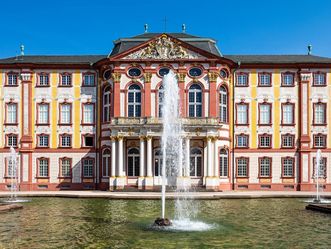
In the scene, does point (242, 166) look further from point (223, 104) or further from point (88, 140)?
point (88, 140)

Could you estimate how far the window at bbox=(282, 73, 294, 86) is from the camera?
5238 centimetres

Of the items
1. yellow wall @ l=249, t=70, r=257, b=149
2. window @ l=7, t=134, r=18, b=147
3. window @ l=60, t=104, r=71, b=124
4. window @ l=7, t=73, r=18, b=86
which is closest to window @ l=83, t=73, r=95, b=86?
window @ l=60, t=104, r=71, b=124

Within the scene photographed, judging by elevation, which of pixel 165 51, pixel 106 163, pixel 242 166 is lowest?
pixel 242 166

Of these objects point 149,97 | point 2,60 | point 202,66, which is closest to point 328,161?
point 202,66

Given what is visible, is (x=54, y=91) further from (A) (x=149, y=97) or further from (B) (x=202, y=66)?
(B) (x=202, y=66)

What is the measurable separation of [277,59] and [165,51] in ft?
40.7

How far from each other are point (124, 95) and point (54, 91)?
798 centimetres

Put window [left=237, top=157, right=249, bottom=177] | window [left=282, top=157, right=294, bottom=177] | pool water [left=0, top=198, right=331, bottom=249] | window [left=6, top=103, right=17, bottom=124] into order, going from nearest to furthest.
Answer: pool water [left=0, top=198, right=331, bottom=249] < window [left=282, top=157, right=294, bottom=177] < window [left=237, top=157, right=249, bottom=177] < window [left=6, top=103, right=17, bottom=124]

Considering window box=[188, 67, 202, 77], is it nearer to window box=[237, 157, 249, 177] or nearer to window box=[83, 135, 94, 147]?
window box=[237, 157, 249, 177]

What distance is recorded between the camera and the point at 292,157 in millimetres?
51969

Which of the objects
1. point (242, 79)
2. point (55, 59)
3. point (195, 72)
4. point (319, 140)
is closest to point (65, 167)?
point (55, 59)

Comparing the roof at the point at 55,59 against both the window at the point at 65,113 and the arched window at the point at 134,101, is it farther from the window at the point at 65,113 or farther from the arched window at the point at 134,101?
the arched window at the point at 134,101

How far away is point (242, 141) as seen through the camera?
172 feet

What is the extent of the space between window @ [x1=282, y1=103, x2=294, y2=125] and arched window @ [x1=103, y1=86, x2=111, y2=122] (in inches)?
719
